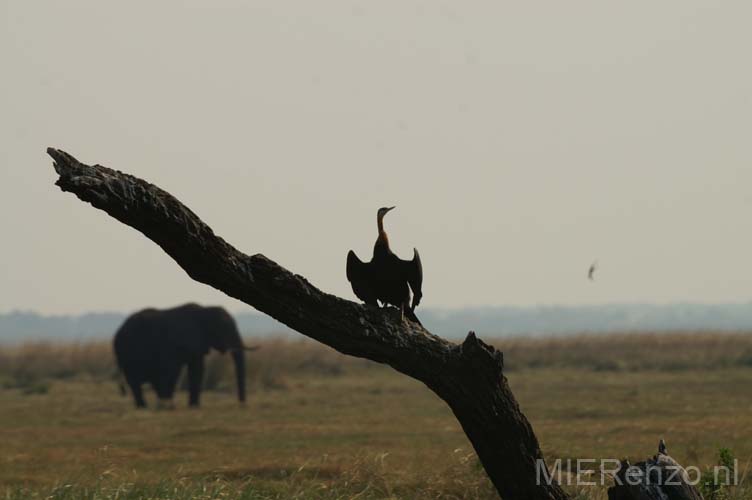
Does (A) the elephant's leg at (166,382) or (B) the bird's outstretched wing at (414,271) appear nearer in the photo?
(B) the bird's outstretched wing at (414,271)

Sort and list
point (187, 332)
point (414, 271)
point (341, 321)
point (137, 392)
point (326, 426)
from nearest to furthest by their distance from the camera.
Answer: point (341, 321)
point (414, 271)
point (326, 426)
point (137, 392)
point (187, 332)

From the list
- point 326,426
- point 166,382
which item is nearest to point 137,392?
point 166,382

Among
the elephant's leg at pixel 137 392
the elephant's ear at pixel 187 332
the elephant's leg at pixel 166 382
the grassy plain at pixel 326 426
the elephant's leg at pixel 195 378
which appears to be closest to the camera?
the grassy plain at pixel 326 426

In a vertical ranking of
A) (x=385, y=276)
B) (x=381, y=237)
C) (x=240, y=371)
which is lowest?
(x=385, y=276)

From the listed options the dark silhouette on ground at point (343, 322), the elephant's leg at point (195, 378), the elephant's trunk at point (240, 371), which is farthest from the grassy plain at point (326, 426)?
the dark silhouette on ground at point (343, 322)

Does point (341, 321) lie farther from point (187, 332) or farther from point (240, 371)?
point (187, 332)

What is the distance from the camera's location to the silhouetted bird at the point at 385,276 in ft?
33.9

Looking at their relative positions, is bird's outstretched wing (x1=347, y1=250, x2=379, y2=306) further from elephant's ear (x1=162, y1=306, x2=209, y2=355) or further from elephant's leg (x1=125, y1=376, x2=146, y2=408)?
elephant's ear (x1=162, y1=306, x2=209, y2=355)

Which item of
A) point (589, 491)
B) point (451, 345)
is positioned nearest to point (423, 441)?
point (589, 491)

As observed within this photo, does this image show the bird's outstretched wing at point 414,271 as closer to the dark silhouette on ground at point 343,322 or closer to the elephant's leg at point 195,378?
the dark silhouette on ground at point 343,322

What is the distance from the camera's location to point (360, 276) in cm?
1045

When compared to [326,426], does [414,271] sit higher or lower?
higher

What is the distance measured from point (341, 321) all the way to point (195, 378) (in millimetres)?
23790

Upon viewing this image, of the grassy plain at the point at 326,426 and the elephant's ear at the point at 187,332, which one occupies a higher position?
the elephant's ear at the point at 187,332
